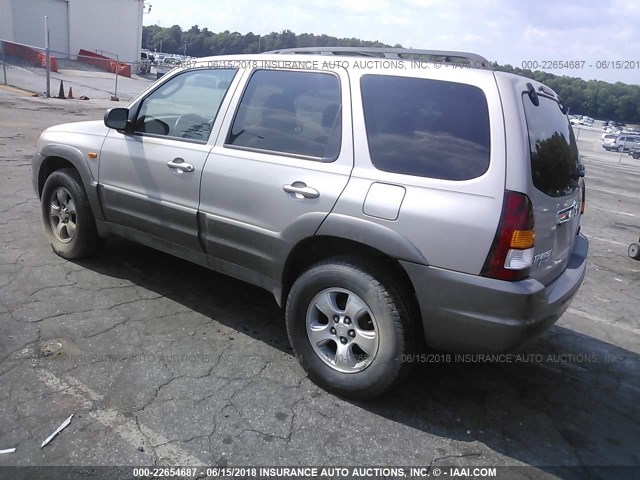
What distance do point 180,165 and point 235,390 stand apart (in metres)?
1.57

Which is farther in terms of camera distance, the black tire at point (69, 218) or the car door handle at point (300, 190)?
the black tire at point (69, 218)

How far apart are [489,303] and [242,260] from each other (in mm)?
1610

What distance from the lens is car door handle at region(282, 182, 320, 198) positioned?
2988 mm

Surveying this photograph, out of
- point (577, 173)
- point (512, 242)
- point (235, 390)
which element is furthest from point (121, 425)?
point (577, 173)

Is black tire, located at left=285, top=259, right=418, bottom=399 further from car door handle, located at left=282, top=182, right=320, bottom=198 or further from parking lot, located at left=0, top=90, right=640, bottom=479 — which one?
car door handle, located at left=282, top=182, right=320, bottom=198

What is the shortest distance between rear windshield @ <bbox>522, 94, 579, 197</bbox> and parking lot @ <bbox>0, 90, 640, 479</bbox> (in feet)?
4.34

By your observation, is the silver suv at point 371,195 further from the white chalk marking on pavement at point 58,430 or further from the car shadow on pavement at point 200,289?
→ the white chalk marking on pavement at point 58,430

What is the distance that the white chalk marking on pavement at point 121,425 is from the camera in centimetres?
250

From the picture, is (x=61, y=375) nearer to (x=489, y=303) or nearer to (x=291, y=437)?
(x=291, y=437)

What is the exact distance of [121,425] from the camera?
267 cm

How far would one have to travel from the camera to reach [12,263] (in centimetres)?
440

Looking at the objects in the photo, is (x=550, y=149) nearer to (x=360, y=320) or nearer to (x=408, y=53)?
(x=408, y=53)

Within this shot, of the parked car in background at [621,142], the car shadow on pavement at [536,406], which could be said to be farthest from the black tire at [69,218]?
the parked car in background at [621,142]

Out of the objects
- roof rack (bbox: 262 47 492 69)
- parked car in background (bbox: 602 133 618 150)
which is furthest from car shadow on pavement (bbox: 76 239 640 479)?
parked car in background (bbox: 602 133 618 150)
